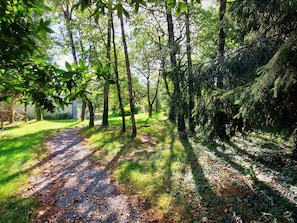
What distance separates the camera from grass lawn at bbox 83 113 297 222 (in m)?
3.76

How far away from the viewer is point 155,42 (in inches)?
543

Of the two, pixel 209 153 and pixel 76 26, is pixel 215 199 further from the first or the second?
pixel 76 26

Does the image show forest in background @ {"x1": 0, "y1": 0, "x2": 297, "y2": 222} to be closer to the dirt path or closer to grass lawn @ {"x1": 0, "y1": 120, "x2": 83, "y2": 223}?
grass lawn @ {"x1": 0, "y1": 120, "x2": 83, "y2": 223}

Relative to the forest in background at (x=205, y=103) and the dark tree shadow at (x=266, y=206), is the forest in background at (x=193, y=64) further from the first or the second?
the dark tree shadow at (x=266, y=206)

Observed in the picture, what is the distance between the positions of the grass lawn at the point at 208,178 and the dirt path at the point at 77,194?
35 centimetres

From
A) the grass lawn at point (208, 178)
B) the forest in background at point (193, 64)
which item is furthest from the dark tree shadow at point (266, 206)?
the forest in background at point (193, 64)

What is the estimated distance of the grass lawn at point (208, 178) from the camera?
3762 millimetres

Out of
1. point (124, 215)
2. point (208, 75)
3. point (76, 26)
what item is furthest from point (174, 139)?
point (76, 26)

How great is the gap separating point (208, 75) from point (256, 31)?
1.47m

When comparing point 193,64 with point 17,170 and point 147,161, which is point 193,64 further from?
point 17,170

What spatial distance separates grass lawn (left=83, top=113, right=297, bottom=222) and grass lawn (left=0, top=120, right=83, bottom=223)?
195cm

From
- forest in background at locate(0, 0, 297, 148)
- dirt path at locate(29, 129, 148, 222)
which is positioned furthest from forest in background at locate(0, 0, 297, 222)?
dirt path at locate(29, 129, 148, 222)

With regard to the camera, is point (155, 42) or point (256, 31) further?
point (155, 42)

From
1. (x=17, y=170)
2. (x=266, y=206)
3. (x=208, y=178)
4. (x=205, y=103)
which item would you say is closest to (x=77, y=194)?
(x=17, y=170)
